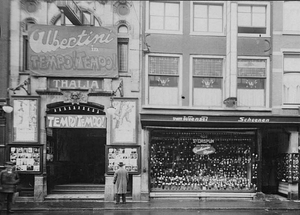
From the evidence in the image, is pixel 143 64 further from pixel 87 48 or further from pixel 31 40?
pixel 31 40

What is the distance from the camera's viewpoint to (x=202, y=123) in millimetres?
17250

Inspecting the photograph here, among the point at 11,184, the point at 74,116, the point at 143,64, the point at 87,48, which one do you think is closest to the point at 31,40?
the point at 87,48

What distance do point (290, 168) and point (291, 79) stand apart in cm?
402

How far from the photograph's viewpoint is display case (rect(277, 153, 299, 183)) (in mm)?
17469

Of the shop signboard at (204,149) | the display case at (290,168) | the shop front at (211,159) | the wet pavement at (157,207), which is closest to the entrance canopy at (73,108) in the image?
the shop front at (211,159)

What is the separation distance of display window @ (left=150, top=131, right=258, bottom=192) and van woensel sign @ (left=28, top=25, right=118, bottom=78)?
155 inches

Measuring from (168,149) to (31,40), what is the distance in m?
7.76

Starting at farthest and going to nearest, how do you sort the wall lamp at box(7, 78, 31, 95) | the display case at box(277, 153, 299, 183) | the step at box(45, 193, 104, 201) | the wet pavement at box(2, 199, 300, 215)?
the display case at box(277, 153, 299, 183) < the step at box(45, 193, 104, 201) < the wall lamp at box(7, 78, 31, 95) < the wet pavement at box(2, 199, 300, 215)

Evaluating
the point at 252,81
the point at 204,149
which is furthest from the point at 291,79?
the point at 204,149

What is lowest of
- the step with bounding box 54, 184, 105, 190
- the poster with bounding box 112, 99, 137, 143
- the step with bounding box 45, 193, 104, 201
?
the step with bounding box 45, 193, 104, 201

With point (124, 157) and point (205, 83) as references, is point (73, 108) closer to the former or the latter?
point (124, 157)

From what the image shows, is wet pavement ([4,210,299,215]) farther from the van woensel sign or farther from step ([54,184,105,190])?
the van woensel sign

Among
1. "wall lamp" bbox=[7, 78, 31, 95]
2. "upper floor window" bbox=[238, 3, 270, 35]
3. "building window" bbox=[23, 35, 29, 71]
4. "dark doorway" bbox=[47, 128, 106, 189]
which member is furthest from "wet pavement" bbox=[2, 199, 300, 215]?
"upper floor window" bbox=[238, 3, 270, 35]

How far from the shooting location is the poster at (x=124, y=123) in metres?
17.1
